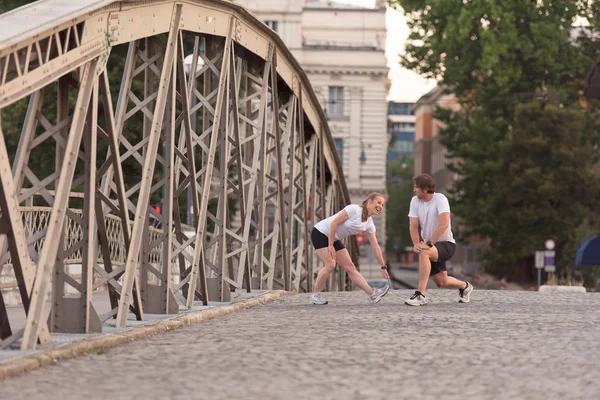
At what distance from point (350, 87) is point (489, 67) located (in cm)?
4073

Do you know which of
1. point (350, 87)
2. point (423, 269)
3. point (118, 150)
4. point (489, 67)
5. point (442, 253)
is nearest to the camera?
point (118, 150)

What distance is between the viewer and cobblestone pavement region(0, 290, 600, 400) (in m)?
8.06

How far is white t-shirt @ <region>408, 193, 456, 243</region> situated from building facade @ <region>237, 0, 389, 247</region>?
7435 cm

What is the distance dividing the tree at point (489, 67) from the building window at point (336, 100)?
35088 mm

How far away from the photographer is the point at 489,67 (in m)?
53.9

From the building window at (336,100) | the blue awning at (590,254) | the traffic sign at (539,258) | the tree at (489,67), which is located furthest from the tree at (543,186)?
the building window at (336,100)

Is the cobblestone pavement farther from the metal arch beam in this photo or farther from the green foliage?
the green foliage

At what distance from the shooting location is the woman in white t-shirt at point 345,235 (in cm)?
1723

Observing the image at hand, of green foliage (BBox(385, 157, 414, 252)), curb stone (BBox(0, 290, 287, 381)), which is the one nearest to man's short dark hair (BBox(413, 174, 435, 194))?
curb stone (BBox(0, 290, 287, 381))

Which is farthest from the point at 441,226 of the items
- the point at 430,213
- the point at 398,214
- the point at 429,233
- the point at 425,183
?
the point at 398,214

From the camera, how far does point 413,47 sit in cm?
5578

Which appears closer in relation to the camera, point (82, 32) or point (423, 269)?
point (82, 32)

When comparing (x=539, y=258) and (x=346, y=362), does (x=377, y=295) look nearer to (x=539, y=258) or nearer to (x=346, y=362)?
(x=346, y=362)

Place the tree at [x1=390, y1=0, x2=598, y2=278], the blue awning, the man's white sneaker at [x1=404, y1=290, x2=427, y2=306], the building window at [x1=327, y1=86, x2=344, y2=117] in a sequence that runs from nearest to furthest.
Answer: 1. the man's white sneaker at [x1=404, y1=290, x2=427, y2=306]
2. the blue awning
3. the tree at [x1=390, y1=0, x2=598, y2=278]
4. the building window at [x1=327, y1=86, x2=344, y2=117]
